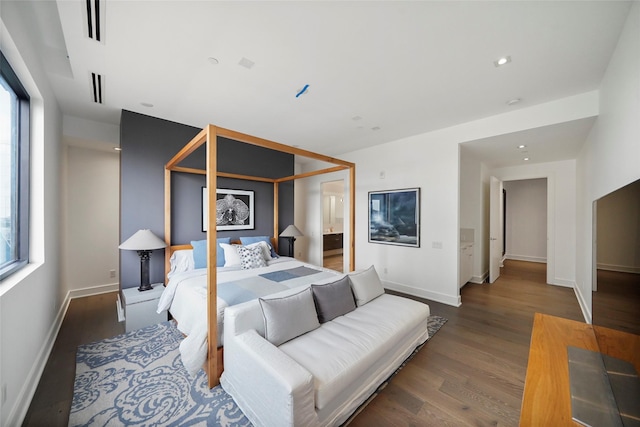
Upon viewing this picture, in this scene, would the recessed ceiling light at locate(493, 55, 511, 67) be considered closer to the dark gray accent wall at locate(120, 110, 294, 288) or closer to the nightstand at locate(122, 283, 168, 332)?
the dark gray accent wall at locate(120, 110, 294, 288)

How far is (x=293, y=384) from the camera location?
131 cm

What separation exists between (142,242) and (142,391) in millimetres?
1769

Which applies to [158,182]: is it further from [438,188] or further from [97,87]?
[438,188]

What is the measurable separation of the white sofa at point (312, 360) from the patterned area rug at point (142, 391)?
0.18 m

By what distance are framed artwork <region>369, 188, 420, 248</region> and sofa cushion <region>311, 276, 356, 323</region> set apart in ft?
7.14

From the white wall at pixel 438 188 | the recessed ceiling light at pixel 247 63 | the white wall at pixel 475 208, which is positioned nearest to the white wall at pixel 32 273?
the recessed ceiling light at pixel 247 63

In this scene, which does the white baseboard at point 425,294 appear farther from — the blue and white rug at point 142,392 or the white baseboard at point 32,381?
the white baseboard at point 32,381

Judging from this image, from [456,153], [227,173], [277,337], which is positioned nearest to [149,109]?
[227,173]

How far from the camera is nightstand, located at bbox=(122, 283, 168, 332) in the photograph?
2.80 metres

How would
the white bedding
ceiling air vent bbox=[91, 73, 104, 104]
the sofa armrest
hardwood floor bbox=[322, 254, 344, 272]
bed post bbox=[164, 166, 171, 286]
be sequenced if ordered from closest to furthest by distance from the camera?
the sofa armrest < the white bedding < ceiling air vent bbox=[91, 73, 104, 104] < bed post bbox=[164, 166, 171, 286] < hardwood floor bbox=[322, 254, 344, 272]

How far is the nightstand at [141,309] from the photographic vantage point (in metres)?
2.80

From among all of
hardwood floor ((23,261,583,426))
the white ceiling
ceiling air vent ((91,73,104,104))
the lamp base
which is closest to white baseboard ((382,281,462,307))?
hardwood floor ((23,261,583,426))

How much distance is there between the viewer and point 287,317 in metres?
1.91

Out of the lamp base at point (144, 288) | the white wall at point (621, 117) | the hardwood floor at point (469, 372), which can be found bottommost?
the hardwood floor at point (469, 372)
